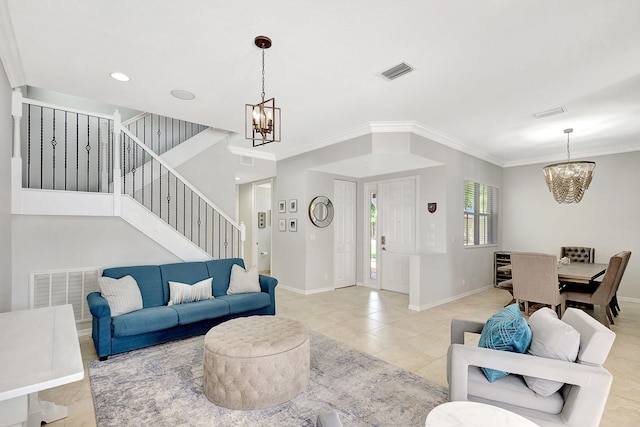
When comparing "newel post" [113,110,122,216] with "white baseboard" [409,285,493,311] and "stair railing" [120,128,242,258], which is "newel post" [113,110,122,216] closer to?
"stair railing" [120,128,242,258]

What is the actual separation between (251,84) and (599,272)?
5.35m

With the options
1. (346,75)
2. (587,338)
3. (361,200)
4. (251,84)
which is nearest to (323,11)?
(346,75)

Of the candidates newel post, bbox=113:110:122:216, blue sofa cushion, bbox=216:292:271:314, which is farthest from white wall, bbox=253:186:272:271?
newel post, bbox=113:110:122:216

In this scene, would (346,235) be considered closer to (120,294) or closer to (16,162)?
(120,294)

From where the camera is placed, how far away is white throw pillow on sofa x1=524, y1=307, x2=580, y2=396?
1737 millimetres

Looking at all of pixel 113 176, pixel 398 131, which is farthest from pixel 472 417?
pixel 113 176

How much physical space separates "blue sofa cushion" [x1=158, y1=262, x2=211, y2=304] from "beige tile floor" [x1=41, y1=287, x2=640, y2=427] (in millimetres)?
975

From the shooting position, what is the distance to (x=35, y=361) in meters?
1.45

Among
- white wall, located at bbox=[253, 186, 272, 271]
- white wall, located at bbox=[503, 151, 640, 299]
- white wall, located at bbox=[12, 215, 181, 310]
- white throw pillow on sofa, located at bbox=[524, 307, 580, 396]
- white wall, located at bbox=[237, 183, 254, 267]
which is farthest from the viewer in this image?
white wall, located at bbox=[253, 186, 272, 271]

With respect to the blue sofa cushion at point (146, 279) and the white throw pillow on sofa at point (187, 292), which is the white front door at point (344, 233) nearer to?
the white throw pillow on sofa at point (187, 292)

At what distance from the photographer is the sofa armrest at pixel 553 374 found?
1566 mm

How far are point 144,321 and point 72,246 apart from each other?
1386 mm

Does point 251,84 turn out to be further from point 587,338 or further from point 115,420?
point 587,338

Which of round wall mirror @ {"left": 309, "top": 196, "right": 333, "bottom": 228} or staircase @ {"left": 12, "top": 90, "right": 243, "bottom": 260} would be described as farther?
round wall mirror @ {"left": 309, "top": 196, "right": 333, "bottom": 228}
